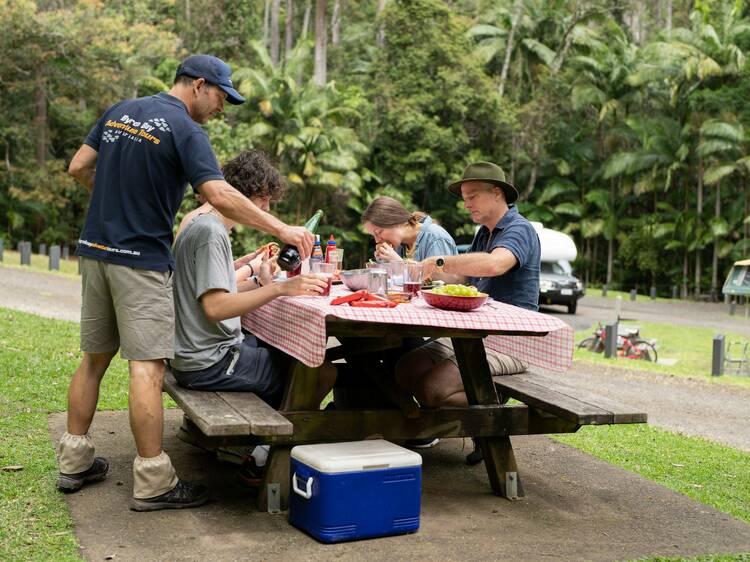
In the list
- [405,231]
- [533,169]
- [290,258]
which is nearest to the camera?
[290,258]

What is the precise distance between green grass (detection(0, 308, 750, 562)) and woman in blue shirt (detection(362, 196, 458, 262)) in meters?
1.68

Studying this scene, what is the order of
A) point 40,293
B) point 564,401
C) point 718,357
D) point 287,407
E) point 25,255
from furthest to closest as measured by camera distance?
point 25,255
point 40,293
point 718,357
point 564,401
point 287,407

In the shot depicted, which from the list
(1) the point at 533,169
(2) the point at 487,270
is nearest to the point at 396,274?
(2) the point at 487,270

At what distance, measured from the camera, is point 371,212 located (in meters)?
6.70

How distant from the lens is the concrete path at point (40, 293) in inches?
527

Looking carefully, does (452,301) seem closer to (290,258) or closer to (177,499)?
(290,258)

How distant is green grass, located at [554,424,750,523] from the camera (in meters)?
5.48

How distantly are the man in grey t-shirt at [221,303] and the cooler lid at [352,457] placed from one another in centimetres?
54

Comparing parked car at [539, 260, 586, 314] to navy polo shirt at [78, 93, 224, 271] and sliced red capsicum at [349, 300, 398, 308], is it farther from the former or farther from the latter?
navy polo shirt at [78, 93, 224, 271]

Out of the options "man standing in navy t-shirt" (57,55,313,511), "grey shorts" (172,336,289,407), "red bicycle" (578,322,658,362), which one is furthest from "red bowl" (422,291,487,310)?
"red bicycle" (578,322,658,362)

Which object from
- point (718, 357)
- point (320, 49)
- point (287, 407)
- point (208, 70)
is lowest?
point (718, 357)

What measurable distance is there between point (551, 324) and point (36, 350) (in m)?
5.98

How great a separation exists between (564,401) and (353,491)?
1.34 m

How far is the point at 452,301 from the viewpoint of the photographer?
14.7ft
